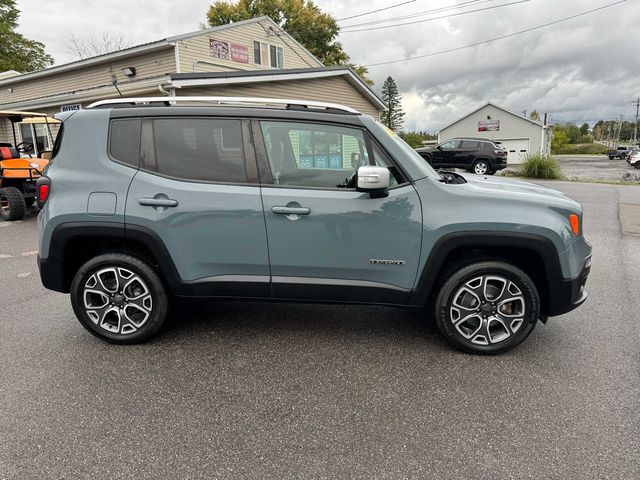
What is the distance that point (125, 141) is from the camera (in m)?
3.29

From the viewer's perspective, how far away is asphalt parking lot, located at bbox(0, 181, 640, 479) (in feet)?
7.23

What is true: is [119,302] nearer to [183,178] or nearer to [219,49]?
[183,178]

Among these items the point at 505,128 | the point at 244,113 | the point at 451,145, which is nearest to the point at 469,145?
the point at 451,145

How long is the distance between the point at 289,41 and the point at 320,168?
847 inches

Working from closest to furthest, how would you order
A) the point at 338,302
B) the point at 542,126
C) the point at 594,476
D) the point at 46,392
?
the point at 594,476
the point at 46,392
the point at 338,302
the point at 542,126

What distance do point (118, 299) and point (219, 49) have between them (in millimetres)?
A: 16487

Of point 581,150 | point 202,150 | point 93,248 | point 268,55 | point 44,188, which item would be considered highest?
point 268,55

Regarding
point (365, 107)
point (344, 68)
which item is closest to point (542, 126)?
point (365, 107)

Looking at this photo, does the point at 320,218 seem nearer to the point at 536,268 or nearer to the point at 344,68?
the point at 536,268

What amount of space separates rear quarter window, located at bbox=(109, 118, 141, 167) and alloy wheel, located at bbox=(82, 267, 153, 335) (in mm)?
847

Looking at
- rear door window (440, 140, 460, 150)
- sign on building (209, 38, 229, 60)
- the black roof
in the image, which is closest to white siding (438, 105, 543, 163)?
rear door window (440, 140, 460, 150)

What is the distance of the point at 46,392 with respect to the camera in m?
2.81

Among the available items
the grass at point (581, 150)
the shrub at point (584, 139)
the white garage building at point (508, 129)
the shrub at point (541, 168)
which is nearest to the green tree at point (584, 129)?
the shrub at point (584, 139)

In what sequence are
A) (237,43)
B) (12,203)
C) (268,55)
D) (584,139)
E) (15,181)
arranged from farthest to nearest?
(584,139) → (268,55) → (237,43) → (15,181) → (12,203)
